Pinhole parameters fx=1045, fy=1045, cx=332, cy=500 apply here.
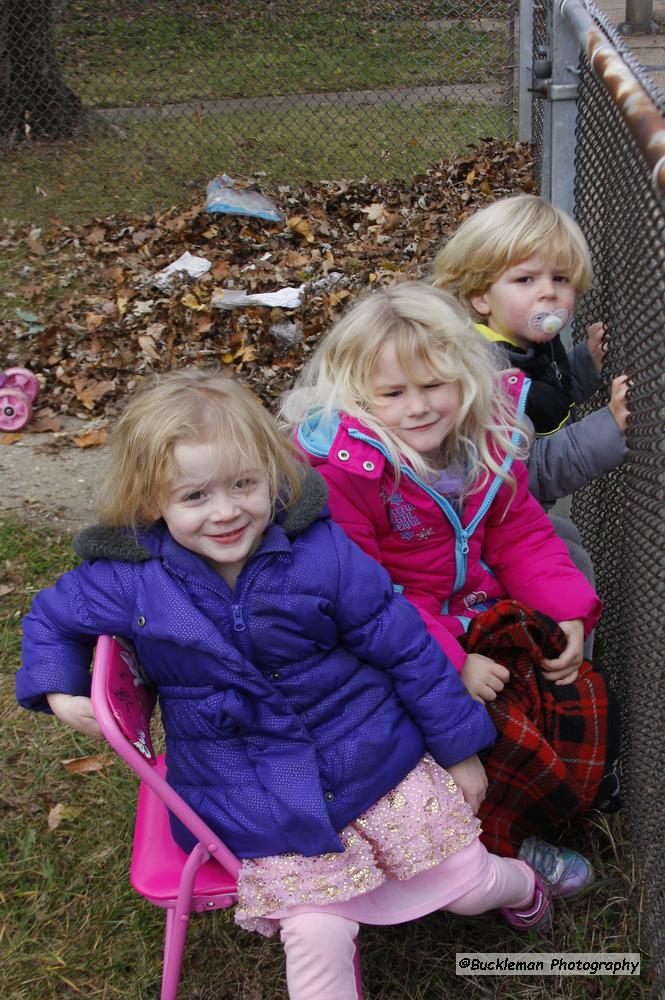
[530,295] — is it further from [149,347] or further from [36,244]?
[36,244]

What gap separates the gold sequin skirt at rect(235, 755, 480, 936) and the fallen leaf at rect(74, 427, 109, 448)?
3.64 meters

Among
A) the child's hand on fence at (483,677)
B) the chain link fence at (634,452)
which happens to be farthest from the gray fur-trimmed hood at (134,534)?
the chain link fence at (634,452)

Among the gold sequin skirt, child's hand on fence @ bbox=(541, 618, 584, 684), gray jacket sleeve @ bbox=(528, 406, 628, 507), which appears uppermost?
gray jacket sleeve @ bbox=(528, 406, 628, 507)

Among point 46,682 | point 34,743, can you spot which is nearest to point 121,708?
point 46,682

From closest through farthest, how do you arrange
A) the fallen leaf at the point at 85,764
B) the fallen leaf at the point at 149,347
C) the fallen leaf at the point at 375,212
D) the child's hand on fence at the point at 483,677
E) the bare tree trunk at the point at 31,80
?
the child's hand on fence at the point at 483,677, the fallen leaf at the point at 85,764, the fallen leaf at the point at 149,347, the fallen leaf at the point at 375,212, the bare tree trunk at the point at 31,80

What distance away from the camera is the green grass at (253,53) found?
11.6 meters

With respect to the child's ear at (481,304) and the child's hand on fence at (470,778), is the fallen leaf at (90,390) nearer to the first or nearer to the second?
the child's ear at (481,304)

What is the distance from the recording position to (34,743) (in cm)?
363

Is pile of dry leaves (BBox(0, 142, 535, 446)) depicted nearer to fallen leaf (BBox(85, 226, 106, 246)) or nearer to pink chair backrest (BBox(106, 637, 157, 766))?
fallen leaf (BBox(85, 226, 106, 246))

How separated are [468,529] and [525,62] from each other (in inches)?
236

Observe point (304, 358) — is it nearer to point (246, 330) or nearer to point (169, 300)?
point (246, 330)

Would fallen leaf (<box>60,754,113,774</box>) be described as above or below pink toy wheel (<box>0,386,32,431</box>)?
above

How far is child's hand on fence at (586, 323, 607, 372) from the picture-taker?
3.08m

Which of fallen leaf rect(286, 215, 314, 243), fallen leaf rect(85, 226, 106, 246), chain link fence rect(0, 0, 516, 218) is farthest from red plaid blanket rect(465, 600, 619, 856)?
chain link fence rect(0, 0, 516, 218)
